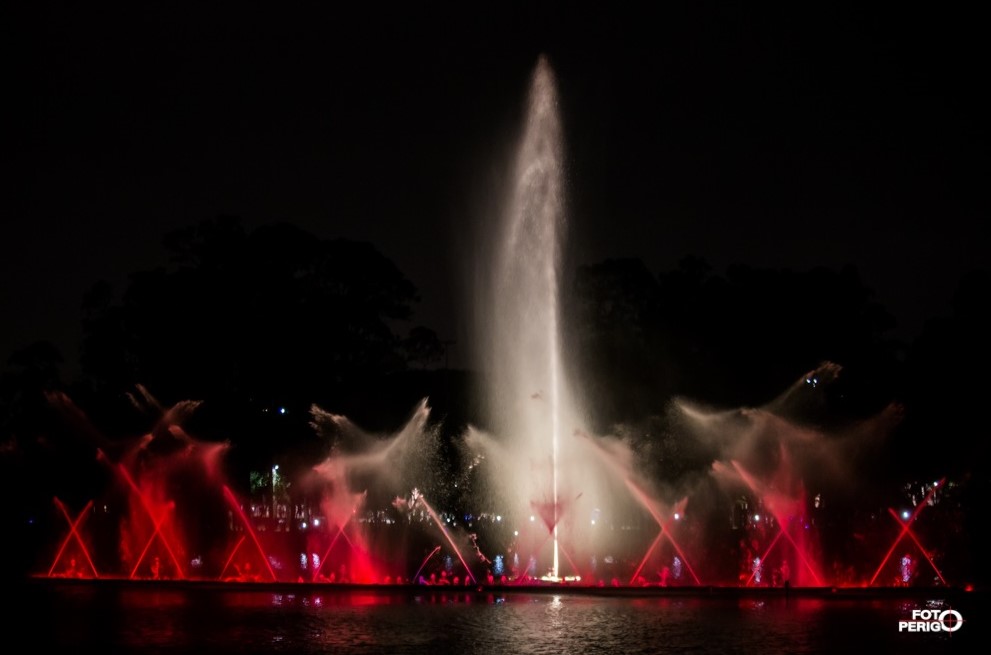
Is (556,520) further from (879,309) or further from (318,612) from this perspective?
(879,309)

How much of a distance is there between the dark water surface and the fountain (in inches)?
164

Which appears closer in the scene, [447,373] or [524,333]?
[524,333]

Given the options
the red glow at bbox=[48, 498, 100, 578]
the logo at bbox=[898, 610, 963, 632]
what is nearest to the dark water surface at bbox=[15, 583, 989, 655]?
the logo at bbox=[898, 610, 963, 632]

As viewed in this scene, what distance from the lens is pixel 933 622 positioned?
24.7 meters

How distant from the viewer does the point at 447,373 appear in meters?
55.8

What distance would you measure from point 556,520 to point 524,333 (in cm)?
668

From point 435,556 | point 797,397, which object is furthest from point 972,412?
point 435,556

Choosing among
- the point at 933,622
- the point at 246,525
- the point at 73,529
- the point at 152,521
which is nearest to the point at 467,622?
the point at 933,622

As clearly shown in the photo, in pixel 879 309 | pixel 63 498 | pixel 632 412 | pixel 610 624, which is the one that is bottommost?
pixel 610 624

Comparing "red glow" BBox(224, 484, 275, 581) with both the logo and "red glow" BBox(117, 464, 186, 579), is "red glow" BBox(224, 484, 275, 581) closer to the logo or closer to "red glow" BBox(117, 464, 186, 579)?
"red glow" BBox(117, 464, 186, 579)

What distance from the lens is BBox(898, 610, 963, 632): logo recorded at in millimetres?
23752

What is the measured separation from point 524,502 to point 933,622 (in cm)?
2101

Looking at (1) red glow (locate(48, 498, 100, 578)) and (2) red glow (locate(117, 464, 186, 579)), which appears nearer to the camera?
(2) red glow (locate(117, 464, 186, 579))

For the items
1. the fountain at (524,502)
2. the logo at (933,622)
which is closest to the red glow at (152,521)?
the fountain at (524,502)
